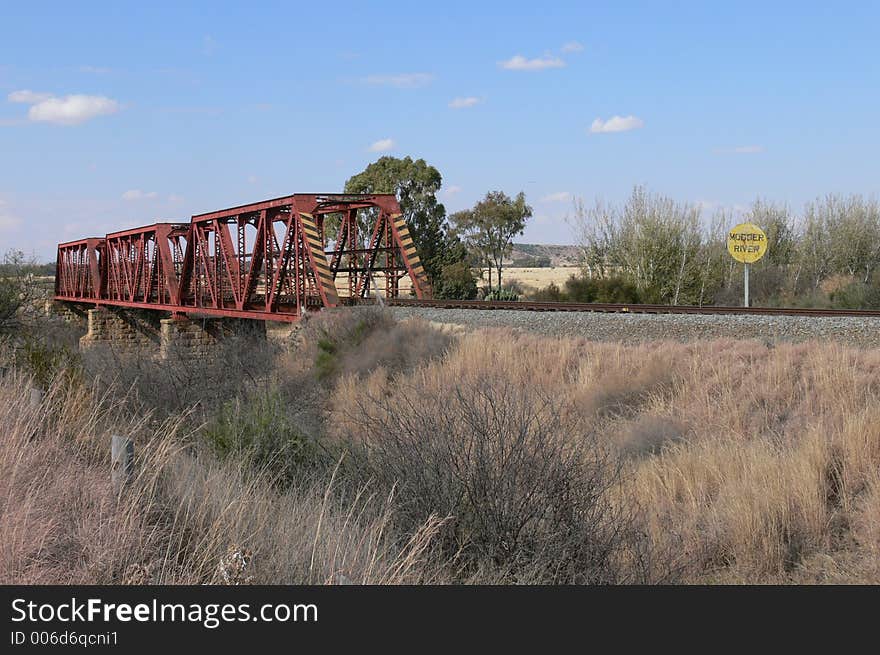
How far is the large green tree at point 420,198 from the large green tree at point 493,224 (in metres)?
1.84

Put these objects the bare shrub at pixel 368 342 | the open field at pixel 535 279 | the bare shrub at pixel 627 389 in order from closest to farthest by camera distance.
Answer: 1. the bare shrub at pixel 627 389
2. the bare shrub at pixel 368 342
3. the open field at pixel 535 279

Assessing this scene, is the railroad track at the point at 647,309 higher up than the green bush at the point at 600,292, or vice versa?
the green bush at the point at 600,292

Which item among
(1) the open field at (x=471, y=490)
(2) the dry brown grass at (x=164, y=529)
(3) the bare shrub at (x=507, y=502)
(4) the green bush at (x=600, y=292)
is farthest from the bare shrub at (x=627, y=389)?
(4) the green bush at (x=600, y=292)

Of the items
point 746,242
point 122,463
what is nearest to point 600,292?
point 746,242

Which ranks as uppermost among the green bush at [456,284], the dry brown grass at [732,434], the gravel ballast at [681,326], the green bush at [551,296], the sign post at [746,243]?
the sign post at [746,243]

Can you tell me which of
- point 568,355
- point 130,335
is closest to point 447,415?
point 568,355

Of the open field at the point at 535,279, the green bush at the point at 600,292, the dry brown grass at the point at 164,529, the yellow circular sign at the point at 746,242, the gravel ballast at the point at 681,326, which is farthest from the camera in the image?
the open field at the point at 535,279

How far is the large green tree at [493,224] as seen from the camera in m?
55.3

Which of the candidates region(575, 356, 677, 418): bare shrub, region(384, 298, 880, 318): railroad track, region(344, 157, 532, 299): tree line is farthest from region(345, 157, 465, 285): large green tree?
region(575, 356, 677, 418): bare shrub

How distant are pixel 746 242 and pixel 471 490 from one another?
21.5 metres

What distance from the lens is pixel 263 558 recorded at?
18.7 feet

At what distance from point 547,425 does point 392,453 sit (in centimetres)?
153

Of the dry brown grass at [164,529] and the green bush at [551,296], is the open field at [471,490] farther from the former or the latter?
the green bush at [551,296]

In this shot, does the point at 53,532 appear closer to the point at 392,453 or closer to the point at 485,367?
the point at 392,453
